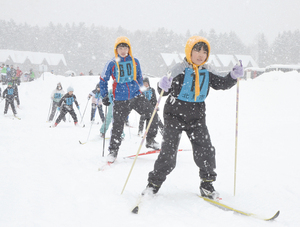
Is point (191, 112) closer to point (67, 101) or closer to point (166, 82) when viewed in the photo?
point (166, 82)

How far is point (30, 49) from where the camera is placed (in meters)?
72.2

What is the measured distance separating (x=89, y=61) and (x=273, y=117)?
61.6 meters

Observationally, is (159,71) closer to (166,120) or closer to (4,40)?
(4,40)

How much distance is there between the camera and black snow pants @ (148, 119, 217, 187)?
297 centimetres

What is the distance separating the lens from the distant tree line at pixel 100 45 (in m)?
66.0

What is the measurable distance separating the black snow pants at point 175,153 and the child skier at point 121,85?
170 cm

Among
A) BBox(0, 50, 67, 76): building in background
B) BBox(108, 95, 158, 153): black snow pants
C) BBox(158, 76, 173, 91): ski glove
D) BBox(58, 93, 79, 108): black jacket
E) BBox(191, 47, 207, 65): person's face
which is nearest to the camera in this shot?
BBox(158, 76, 173, 91): ski glove

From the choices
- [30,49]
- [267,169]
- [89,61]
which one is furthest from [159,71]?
[267,169]

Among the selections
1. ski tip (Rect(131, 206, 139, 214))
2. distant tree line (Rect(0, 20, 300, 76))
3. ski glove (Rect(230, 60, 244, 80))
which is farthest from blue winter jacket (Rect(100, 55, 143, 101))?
Result: distant tree line (Rect(0, 20, 300, 76))

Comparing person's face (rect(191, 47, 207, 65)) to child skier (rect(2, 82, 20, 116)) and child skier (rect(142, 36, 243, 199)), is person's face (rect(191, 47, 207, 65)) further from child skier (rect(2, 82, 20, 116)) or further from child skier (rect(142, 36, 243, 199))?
child skier (rect(2, 82, 20, 116))

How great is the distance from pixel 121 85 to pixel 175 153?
200cm

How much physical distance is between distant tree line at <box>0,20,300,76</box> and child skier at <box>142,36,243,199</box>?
2352 inches

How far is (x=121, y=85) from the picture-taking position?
14.9 feet

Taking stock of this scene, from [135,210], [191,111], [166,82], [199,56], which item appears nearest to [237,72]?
[199,56]
